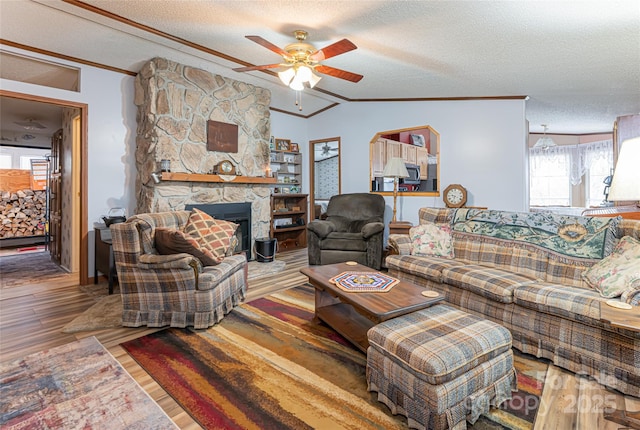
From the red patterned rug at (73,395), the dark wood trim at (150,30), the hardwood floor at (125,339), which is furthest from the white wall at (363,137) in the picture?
the red patterned rug at (73,395)

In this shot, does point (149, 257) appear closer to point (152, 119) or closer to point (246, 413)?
point (246, 413)

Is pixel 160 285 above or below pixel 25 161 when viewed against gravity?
below

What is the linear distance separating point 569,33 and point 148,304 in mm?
4208

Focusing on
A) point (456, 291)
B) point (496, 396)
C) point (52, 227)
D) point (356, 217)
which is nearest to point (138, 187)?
point (52, 227)

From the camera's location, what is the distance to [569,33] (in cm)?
275

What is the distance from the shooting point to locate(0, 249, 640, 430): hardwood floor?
1.58m

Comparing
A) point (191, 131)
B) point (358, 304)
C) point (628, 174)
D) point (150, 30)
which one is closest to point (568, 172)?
point (628, 174)

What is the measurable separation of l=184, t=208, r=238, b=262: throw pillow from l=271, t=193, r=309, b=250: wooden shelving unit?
2542 millimetres

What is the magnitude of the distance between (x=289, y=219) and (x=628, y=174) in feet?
17.0

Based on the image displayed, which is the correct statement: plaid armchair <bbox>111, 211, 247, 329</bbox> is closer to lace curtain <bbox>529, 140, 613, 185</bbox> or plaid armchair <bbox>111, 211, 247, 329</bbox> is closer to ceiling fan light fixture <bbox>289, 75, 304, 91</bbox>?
ceiling fan light fixture <bbox>289, 75, 304, 91</bbox>

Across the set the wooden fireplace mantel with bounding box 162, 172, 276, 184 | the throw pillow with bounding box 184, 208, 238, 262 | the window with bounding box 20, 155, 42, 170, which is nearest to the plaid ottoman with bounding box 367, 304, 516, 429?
the throw pillow with bounding box 184, 208, 238, 262

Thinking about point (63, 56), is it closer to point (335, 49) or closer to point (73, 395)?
point (335, 49)

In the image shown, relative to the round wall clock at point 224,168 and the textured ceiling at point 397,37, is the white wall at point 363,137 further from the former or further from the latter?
the round wall clock at point 224,168

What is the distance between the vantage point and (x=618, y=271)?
6.76 feet
